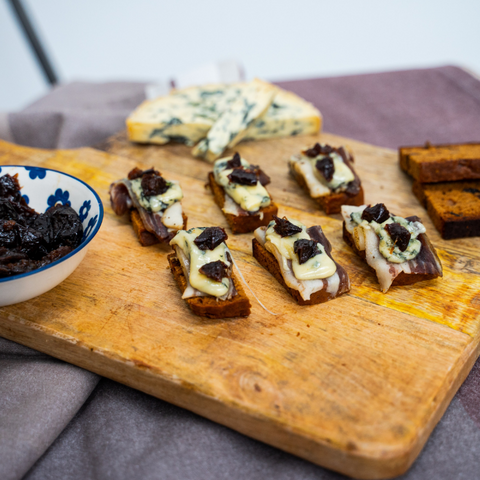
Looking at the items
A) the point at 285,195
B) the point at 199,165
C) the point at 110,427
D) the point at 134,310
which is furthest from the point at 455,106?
the point at 110,427

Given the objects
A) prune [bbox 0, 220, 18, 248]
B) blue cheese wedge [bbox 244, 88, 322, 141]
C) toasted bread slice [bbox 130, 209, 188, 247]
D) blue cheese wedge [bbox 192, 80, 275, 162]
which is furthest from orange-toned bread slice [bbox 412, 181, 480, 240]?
prune [bbox 0, 220, 18, 248]

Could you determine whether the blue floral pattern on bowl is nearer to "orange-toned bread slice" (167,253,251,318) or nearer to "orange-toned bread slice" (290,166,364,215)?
"orange-toned bread slice" (167,253,251,318)

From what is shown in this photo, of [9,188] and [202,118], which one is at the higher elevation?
[9,188]

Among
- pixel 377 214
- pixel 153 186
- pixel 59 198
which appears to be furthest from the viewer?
pixel 153 186

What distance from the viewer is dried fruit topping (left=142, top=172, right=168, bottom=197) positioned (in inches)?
128

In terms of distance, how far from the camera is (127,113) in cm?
508

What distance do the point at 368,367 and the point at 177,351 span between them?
1020 mm

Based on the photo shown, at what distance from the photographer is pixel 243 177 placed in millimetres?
3410

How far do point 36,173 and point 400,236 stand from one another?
8.22 ft

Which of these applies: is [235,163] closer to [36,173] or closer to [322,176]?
[322,176]

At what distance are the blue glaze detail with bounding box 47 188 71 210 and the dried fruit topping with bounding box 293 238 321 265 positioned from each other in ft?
5.14

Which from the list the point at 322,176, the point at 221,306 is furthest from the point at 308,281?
the point at 322,176

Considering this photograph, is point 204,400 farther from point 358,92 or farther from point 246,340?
point 358,92

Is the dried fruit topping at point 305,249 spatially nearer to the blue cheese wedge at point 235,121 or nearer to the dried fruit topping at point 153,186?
the dried fruit topping at point 153,186
